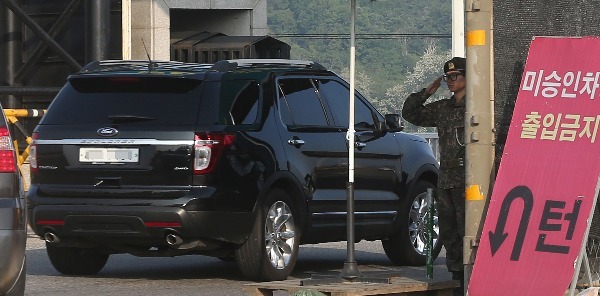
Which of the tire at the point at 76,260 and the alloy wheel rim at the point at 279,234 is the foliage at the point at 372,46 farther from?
the alloy wheel rim at the point at 279,234

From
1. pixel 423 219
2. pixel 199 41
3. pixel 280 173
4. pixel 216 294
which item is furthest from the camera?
pixel 199 41

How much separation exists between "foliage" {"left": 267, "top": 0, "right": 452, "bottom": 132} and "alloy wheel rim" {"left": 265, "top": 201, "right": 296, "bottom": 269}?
51.2m

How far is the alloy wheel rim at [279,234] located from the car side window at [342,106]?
3.99 feet

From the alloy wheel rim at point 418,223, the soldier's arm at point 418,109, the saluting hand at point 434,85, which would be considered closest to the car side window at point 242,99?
the soldier's arm at point 418,109

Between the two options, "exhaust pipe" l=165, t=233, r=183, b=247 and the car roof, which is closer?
"exhaust pipe" l=165, t=233, r=183, b=247

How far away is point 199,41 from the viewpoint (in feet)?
86.3

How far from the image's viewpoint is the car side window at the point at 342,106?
1421cm

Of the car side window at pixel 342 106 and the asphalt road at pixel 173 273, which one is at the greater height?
the car side window at pixel 342 106

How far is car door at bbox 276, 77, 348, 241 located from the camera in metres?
13.5

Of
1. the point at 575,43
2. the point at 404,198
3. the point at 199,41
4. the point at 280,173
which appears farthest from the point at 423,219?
the point at 199,41

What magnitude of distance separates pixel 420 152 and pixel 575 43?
18.5 ft

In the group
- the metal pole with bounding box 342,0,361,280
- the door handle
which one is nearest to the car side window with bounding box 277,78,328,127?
the door handle

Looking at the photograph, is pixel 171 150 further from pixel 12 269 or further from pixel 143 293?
pixel 12 269

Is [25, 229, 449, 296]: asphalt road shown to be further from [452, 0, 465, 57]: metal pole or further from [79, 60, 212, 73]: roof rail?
[452, 0, 465, 57]: metal pole
